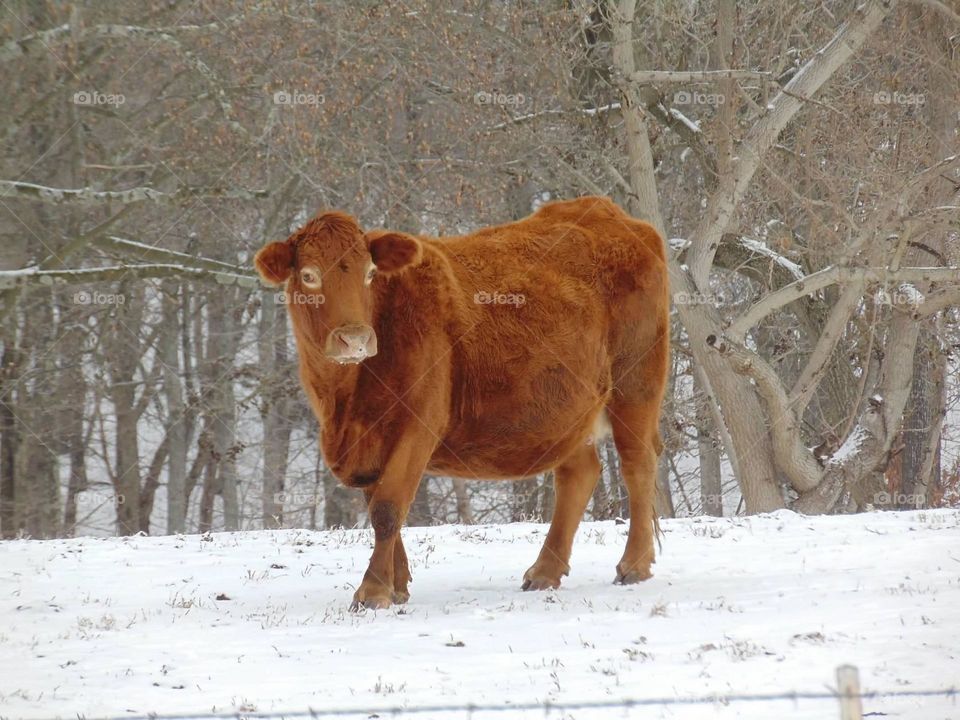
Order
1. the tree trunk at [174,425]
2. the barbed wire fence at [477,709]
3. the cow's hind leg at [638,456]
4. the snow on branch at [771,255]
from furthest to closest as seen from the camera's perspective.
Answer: the tree trunk at [174,425] → the snow on branch at [771,255] → the cow's hind leg at [638,456] → the barbed wire fence at [477,709]

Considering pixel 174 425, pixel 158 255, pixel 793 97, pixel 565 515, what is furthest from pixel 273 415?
pixel 565 515

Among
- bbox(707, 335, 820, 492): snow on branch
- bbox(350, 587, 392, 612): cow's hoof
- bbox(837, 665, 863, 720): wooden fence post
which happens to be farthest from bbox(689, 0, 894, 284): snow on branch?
bbox(837, 665, 863, 720): wooden fence post

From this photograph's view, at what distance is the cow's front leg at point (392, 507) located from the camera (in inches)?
273

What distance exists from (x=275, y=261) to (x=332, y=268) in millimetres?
424

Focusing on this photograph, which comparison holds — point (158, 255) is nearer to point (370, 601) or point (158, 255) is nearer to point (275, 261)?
point (275, 261)

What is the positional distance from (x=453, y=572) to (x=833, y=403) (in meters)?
11.9

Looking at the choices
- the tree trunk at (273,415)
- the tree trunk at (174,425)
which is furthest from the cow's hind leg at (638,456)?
the tree trunk at (174,425)

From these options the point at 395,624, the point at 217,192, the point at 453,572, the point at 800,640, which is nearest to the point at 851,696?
the point at 800,640

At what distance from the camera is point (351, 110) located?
49.8ft

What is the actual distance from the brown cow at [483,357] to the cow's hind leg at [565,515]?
0.01 metres

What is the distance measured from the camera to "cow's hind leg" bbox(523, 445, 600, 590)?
7.65 metres

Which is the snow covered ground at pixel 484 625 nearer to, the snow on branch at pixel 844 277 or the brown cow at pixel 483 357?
the brown cow at pixel 483 357

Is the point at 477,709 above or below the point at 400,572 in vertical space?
below

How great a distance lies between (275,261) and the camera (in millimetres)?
7230
